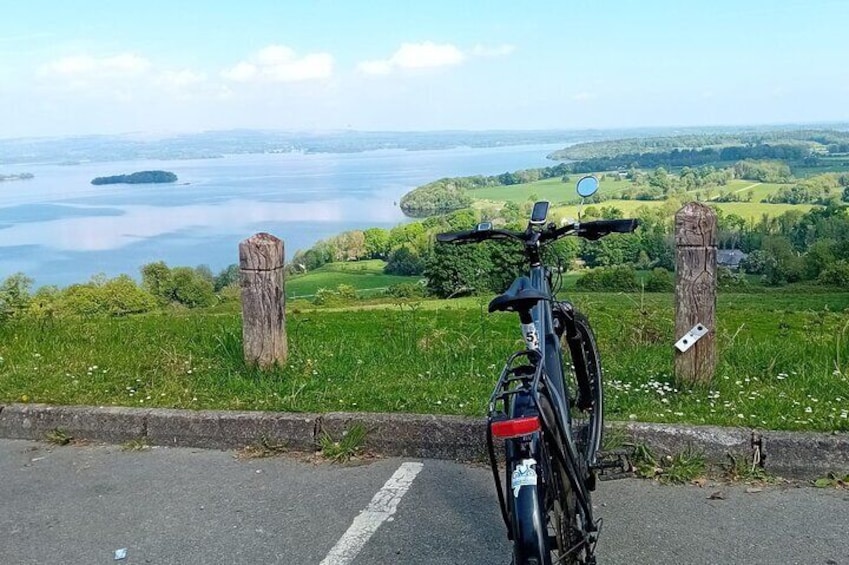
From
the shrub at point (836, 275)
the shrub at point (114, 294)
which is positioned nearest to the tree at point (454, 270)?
the shrub at point (114, 294)

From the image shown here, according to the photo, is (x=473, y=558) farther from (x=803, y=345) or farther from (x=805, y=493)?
(x=803, y=345)

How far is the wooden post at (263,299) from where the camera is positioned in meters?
5.57

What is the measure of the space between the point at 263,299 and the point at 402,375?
117 centimetres

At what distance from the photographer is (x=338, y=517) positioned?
3695 millimetres

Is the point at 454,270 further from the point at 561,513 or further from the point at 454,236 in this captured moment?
the point at 561,513

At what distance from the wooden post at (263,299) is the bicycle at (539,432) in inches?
102

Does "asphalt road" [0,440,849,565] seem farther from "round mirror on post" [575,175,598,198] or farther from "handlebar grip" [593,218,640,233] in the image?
"round mirror on post" [575,175,598,198]

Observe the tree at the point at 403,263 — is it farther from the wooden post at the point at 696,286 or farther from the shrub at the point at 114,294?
the wooden post at the point at 696,286

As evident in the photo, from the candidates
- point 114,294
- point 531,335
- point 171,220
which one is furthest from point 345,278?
point 531,335

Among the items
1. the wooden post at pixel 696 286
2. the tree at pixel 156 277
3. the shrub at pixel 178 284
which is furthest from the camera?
the tree at pixel 156 277

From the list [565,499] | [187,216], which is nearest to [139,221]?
[187,216]

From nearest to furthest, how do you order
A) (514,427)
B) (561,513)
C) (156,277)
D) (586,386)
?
1. (514,427)
2. (561,513)
3. (586,386)
4. (156,277)

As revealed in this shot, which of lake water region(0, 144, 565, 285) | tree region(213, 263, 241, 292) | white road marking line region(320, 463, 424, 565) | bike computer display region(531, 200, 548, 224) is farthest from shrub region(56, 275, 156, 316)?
bike computer display region(531, 200, 548, 224)

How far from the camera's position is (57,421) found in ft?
16.5
